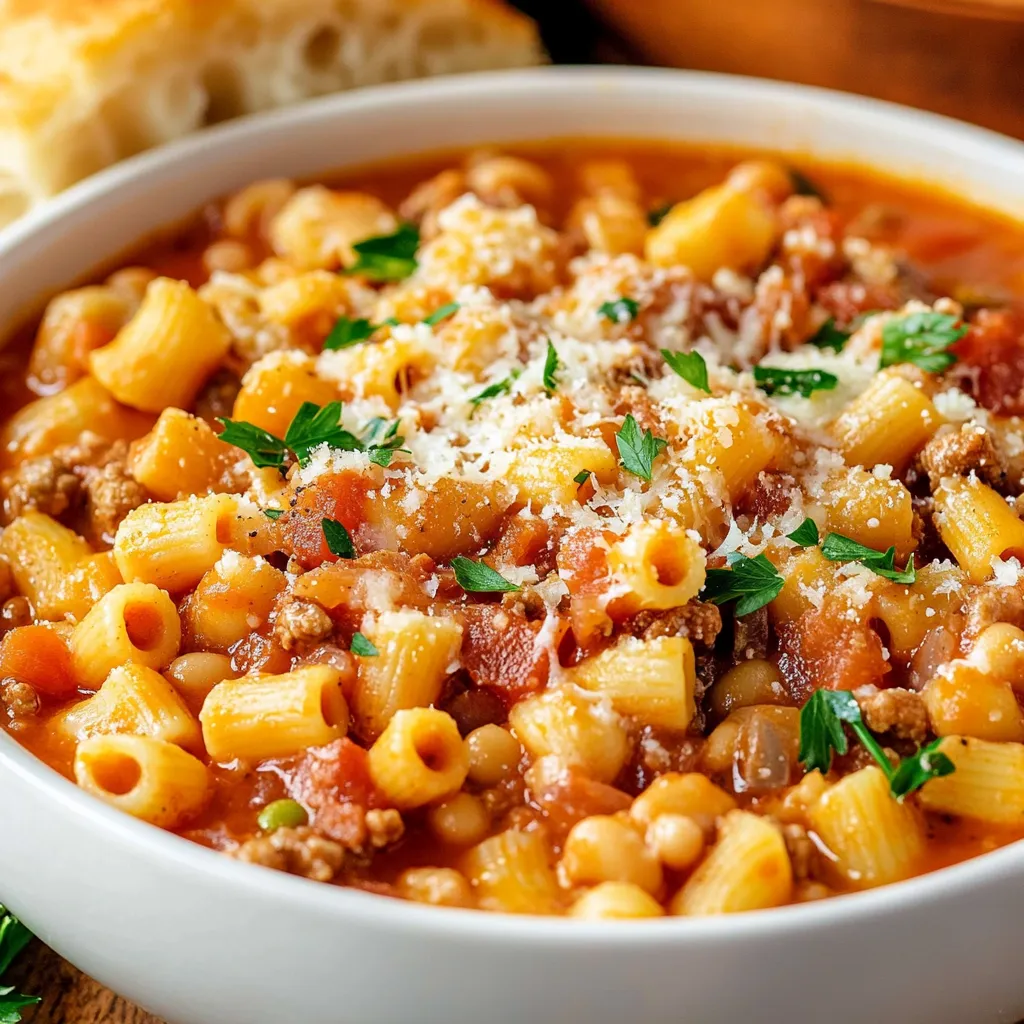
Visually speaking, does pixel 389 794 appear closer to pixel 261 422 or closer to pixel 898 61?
pixel 261 422

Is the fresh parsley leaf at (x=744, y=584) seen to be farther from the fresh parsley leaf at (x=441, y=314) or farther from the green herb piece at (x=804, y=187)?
the green herb piece at (x=804, y=187)

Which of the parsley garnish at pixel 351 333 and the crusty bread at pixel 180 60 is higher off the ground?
the crusty bread at pixel 180 60

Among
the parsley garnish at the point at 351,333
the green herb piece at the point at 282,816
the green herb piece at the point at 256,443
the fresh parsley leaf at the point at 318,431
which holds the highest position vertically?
the fresh parsley leaf at the point at 318,431

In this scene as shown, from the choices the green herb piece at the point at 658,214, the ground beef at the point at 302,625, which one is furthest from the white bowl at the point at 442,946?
the green herb piece at the point at 658,214

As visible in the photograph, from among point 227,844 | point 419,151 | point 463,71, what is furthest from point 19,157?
point 227,844

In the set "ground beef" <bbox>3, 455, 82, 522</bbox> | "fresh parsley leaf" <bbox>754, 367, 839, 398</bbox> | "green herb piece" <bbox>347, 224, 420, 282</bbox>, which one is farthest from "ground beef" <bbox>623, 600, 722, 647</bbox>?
"green herb piece" <bbox>347, 224, 420, 282</bbox>

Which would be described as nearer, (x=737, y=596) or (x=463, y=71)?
(x=737, y=596)

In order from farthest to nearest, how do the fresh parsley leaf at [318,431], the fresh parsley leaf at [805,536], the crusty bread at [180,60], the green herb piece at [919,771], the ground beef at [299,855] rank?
the crusty bread at [180,60] → the fresh parsley leaf at [318,431] → the fresh parsley leaf at [805,536] → the green herb piece at [919,771] → the ground beef at [299,855]
